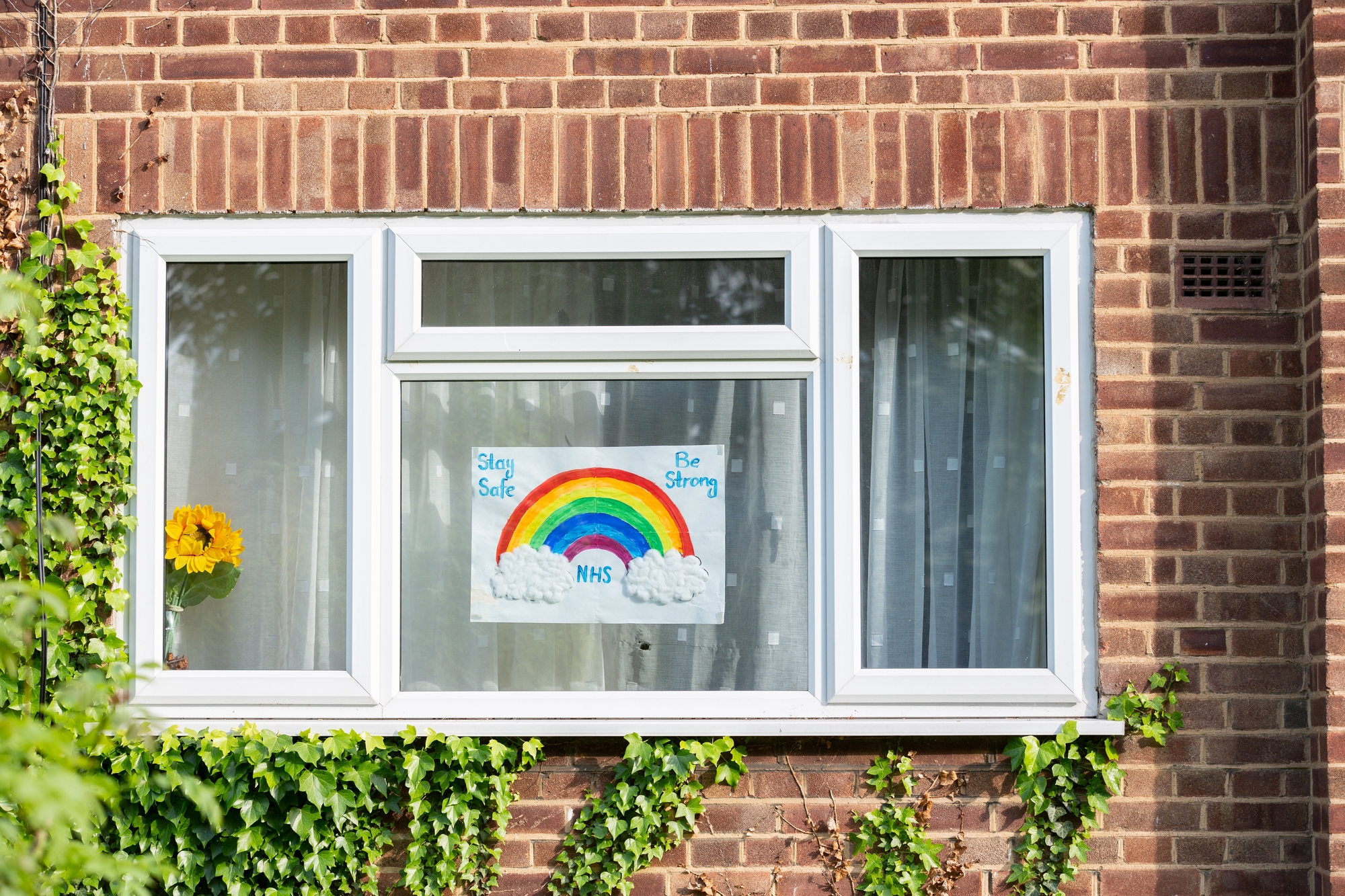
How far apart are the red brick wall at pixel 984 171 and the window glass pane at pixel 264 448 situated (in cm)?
28

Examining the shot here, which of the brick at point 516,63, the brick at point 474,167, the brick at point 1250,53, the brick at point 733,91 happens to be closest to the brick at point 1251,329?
the brick at point 1250,53

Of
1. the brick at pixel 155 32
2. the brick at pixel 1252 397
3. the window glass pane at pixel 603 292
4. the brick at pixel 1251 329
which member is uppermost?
the brick at pixel 155 32

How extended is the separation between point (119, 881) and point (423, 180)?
2052 millimetres

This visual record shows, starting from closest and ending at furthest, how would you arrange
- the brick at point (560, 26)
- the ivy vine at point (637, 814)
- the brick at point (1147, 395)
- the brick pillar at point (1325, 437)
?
the brick pillar at point (1325, 437)
the ivy vine at point (637, 814)
the brick at point (1147, 395)
the brick at point (560, 26)

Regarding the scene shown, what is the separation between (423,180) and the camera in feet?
11.0

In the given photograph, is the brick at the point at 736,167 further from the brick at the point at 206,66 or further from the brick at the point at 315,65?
the brick at the point at 206,66

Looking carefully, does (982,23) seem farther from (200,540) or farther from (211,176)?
(200,540)

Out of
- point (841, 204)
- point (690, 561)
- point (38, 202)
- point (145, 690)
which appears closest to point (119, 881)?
point (145, 690)

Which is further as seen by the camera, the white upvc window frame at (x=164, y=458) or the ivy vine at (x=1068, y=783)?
the white upvc window frame at (x=164, y=458)

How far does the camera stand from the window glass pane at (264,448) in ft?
11.2

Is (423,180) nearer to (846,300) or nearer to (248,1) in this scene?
(248,1)

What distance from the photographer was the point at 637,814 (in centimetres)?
319

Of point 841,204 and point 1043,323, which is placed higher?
point 841,204

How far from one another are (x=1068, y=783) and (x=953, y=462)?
0.95m
